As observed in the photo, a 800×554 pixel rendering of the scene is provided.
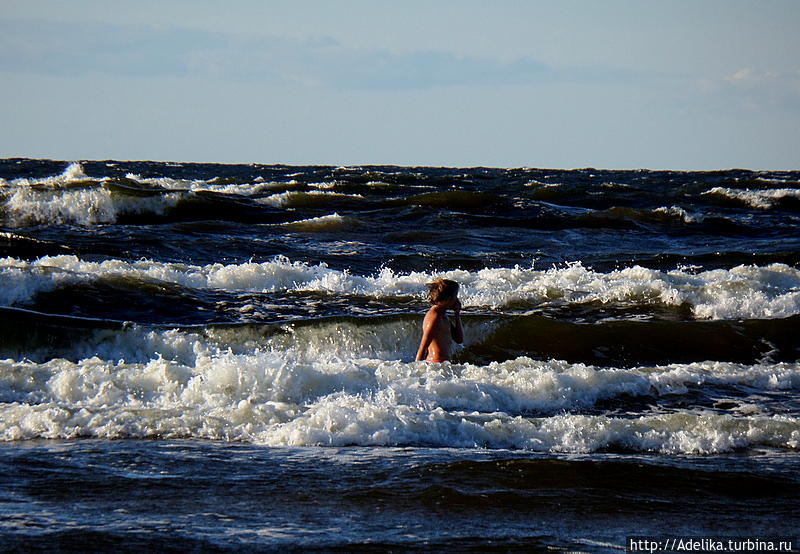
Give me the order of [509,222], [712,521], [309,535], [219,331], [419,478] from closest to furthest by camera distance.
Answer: [309,535]
[712,521]
[419,478]
[219,331]
[509,222]

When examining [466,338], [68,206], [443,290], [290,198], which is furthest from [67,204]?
[443,290]

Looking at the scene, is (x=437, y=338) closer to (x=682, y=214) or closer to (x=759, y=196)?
(x=682, y=214)

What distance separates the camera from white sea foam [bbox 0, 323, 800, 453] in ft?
21.0

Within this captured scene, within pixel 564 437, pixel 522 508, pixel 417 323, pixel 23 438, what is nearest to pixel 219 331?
pixel 417 323

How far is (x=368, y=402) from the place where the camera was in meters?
7.12

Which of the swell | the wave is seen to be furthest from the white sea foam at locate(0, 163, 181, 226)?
the swell

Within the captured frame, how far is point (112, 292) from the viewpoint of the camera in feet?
40.1

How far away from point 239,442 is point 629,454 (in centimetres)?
254

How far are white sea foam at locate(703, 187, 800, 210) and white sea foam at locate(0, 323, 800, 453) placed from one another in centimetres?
2348

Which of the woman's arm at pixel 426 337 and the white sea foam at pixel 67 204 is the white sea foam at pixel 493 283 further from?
the white sea foam at pixel 67 204

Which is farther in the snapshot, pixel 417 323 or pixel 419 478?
pixel 417 323

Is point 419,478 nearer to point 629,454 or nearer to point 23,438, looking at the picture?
point 629,454

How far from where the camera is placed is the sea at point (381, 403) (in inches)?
183

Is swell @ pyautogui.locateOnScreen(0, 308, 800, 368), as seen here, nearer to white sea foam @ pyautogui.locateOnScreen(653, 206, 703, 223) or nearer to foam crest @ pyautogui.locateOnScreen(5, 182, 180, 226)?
foam crest @ pyautogui.locateOnScreen(5, 182, 180, 226)
